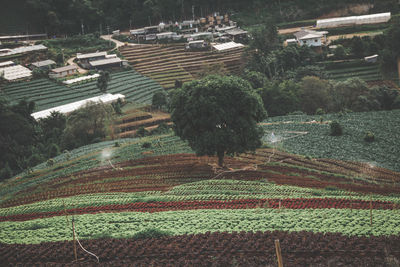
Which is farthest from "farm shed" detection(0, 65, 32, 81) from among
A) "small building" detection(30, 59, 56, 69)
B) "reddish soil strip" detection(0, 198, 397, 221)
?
"reddish soil strip" detection(0, 198, 397, 221)

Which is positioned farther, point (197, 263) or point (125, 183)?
point (125, 183)

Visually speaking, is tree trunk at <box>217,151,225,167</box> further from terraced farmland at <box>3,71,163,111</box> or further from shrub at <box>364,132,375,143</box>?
terraced farmland at <box>3,71,163,111</box>

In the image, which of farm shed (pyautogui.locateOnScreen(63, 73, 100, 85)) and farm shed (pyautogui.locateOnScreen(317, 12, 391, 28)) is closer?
farm shed (pyautogui.locateOnScreen(63, 73, 100, 85))

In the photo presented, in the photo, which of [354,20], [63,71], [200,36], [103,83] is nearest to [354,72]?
[354,20]

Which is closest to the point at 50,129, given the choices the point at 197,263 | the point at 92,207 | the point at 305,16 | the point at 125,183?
the point at 125,183

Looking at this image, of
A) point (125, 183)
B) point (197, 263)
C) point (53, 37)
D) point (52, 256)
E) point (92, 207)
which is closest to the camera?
point (197, 263)

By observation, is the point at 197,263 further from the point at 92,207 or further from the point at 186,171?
the point at 186,171

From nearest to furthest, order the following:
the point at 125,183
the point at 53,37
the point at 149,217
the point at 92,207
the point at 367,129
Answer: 1. the point at 149,217
2. the point at 92,207
3. the point at 125,183
4. the point at 367,129
5. the point at 53,37
